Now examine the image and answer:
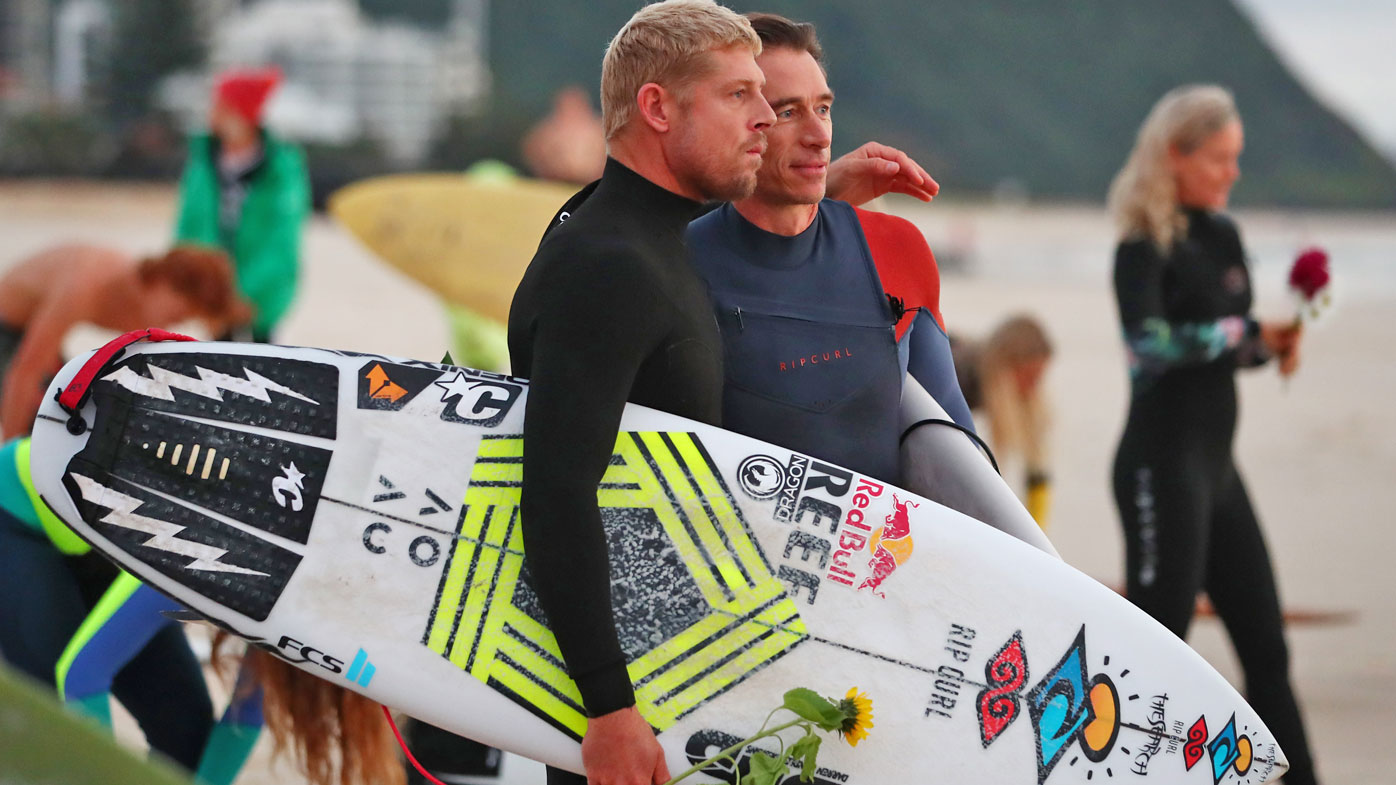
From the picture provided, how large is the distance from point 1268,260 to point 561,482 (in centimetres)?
3230

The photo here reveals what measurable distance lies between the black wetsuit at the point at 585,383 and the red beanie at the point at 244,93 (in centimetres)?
440

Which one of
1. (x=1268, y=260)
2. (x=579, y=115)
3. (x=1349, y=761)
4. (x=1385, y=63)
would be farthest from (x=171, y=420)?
(x=1385, y=63)

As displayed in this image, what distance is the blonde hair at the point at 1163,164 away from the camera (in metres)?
3.71

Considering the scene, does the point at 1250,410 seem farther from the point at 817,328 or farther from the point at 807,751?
the point at 807,751

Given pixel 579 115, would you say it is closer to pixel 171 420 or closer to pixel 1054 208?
pixel 171 420

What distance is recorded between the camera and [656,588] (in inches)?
78.9

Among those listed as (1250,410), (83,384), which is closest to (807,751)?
(83,384)

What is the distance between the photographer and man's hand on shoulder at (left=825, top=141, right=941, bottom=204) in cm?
238

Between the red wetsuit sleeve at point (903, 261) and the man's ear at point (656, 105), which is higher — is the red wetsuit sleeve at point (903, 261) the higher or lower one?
the lower one

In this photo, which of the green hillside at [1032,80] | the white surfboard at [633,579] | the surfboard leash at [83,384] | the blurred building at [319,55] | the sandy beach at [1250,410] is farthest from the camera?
the green hillside at [1032,80]

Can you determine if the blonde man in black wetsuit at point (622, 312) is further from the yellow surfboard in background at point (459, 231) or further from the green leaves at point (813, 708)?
the yellow surfboard in background at point (459, 231)

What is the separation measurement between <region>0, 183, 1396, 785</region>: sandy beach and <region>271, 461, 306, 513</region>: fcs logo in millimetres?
1146

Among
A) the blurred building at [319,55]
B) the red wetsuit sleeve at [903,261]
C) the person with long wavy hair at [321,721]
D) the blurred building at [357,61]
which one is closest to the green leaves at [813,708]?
the red wetsuit sleeve at [903,261]

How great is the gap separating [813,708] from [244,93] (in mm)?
4772
